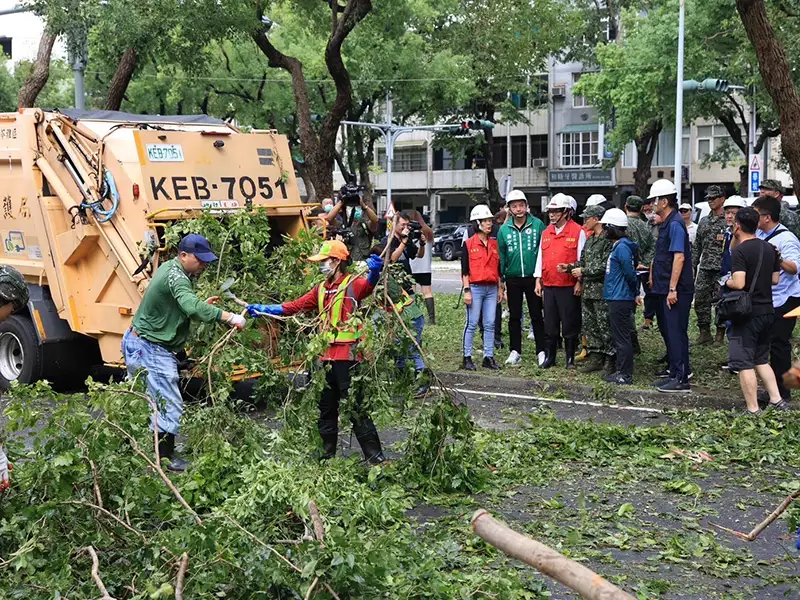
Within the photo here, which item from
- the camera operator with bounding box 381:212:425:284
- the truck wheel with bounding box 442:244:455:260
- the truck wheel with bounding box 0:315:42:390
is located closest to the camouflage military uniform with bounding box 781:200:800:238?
the camera operator with bounding box 381:212:425:284

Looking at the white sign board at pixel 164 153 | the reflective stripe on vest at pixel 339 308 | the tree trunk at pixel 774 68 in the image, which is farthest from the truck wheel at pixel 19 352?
the tree trunk at pixel 774 68

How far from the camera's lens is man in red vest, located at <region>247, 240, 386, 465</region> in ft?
24.5

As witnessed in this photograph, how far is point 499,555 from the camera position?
5.68m

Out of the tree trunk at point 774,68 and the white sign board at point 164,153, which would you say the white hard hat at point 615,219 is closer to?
the tree trunk at point 774,68

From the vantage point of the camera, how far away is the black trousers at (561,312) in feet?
39.3

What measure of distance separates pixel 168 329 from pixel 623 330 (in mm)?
5369

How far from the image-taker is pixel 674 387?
10.6m

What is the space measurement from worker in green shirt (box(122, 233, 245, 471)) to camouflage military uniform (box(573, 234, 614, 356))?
5284mm

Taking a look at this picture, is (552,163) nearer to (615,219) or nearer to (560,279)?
(560,279)

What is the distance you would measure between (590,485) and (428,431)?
4.06 feet

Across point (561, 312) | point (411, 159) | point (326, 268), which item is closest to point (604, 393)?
point (561, 312)

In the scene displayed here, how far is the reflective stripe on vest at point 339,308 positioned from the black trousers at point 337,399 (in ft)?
0.59

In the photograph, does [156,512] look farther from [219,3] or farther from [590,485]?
[219,3]

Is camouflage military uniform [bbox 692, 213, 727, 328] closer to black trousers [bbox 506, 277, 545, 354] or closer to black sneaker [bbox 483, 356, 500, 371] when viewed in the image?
black trousers [bbox 506, 277, 545, 354]
